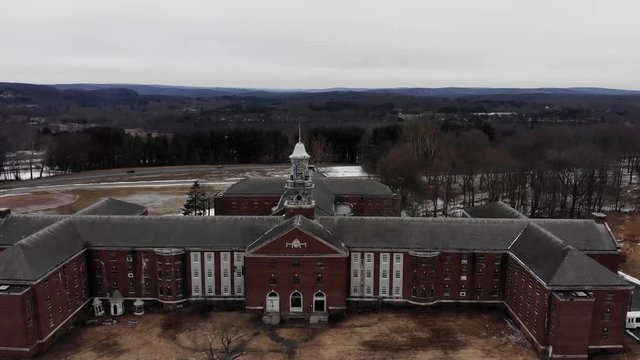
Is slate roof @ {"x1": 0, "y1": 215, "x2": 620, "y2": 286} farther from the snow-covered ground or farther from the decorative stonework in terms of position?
the snow-covered ground

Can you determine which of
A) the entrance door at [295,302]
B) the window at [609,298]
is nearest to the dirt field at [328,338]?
the entrance door at [295,302]

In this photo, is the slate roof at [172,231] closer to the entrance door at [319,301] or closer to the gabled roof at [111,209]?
the gabled roof at [111,209]

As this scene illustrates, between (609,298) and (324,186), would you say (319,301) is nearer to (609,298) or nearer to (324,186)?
(609,298)

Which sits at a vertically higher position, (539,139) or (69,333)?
(539,139)

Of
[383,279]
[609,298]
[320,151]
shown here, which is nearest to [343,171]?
[320,151]

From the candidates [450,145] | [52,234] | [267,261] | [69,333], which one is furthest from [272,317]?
[450,145]

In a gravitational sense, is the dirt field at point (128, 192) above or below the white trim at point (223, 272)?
below

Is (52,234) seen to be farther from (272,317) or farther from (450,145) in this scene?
(450,145)
